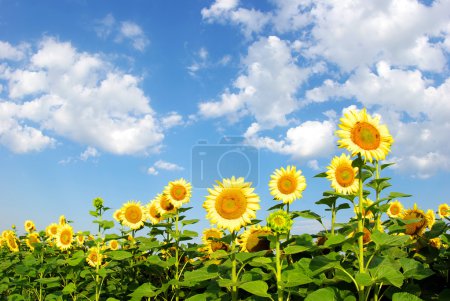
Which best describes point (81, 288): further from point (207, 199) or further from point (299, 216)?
point (299, 216)

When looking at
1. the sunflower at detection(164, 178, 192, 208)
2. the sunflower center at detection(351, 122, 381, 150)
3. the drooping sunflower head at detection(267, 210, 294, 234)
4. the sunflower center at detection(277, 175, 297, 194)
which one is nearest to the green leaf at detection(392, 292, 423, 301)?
the drooping sunflower head at detection(267, 210, 294, 234)

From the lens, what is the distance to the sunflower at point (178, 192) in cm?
711

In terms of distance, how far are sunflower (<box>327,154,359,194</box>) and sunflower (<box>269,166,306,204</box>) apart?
0.46 m

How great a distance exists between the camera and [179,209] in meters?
6.98

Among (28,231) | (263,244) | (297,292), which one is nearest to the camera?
(297,292)

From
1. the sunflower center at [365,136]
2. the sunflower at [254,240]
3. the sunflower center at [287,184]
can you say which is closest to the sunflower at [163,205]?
the sunflower at [254,240]

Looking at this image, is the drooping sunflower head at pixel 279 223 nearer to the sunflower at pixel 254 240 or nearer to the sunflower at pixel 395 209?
the sunflower at pixel 254 240

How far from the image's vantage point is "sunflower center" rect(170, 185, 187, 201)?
7141mm

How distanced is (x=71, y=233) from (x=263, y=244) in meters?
5.73

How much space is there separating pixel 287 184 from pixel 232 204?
138cm

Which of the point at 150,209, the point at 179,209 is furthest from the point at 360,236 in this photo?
the point at 150,209

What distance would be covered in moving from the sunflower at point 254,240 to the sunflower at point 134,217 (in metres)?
2.71

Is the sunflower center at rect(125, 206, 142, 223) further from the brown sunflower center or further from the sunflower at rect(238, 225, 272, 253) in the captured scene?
the brown sunflower center

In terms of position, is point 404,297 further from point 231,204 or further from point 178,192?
point 178,192
